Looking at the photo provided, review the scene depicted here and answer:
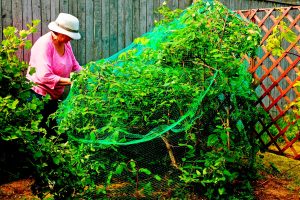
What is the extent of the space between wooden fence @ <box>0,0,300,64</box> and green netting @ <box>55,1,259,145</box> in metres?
1.30

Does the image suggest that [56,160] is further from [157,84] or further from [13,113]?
[157,84]

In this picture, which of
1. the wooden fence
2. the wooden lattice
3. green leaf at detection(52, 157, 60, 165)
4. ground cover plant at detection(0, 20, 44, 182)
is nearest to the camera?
ground cover plant at detection(0, 20, 44, 182)

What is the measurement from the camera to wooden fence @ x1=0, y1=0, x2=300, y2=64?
4008 mm

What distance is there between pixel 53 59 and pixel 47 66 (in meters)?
0.14

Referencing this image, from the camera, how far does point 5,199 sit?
350 cm

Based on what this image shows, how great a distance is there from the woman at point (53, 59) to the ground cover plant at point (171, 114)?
21.0 inches

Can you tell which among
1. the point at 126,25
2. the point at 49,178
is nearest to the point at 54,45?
the point at 126,25

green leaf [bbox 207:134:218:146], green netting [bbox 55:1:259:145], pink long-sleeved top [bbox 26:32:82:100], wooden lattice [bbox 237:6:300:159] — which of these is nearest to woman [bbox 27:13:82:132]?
pink long-sleeved top [bbox 26:32:82:100]

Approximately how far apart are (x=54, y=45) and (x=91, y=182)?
1.43 metres

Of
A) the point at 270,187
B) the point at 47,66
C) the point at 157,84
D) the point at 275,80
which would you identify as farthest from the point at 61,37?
the point at 270,187

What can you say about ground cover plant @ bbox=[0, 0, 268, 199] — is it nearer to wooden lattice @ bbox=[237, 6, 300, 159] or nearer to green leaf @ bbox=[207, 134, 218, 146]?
green leaf @ bbox=[207, 134, 218, 146]

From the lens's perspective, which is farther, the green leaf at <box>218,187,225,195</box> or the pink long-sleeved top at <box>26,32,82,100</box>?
the pink long-sleeved top at <box>26,32,82,100</box>

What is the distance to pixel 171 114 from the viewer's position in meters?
3.11

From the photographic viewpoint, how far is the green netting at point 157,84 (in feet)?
9.75
